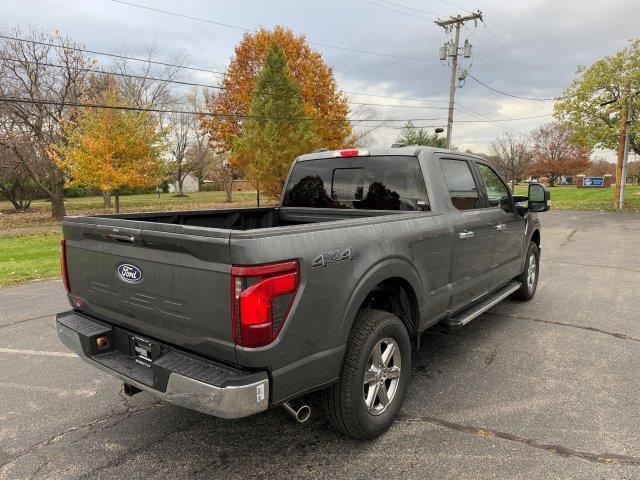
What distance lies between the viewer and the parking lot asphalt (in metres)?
2.69

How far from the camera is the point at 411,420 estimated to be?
3199mm

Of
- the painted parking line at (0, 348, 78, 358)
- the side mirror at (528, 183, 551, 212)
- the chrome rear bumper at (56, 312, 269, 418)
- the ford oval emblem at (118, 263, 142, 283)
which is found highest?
the side mirror at (528, 183, 551, 212)

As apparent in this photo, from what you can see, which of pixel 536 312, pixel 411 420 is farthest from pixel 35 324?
pixel 536 312

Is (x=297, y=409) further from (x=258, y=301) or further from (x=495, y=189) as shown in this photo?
(x=495, y=189)

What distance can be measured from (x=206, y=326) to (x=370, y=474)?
4.16ft

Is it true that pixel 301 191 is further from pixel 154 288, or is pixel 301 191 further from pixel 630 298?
pixel 630 298

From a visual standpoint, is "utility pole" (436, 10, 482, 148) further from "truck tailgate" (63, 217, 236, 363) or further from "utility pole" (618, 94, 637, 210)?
"truck tailgate" (63, 217, 236, 363)

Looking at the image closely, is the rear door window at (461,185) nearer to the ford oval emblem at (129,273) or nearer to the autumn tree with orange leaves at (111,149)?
the ford oval emblem at (129,273)

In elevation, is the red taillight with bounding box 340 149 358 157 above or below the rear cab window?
above

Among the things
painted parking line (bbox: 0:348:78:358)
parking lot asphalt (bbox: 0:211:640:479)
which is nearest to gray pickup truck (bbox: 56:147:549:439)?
parking lot asphalt (bbox: 0:211:640:479)

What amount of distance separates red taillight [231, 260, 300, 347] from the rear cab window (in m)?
1.87

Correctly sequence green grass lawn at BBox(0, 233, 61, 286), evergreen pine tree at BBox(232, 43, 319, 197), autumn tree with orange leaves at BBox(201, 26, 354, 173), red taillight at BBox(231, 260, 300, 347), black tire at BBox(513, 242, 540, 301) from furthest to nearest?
1. autumn tree with orange leaves at BBox(201, 26, 354, 173)
2. evergreen pine tree at BBox(232, 43, 319, 197)
3. green grass lawn at BBox(0, 233, 61, 286)
4. black tire at BBox(513, 242, 540, 301)
5. red taillight at BBox(231, 260, 300, 347)

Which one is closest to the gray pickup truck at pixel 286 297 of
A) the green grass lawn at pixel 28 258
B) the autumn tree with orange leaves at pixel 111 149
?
the green grass lawn at pixel 28 258

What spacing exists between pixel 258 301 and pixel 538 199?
175 inches
